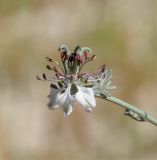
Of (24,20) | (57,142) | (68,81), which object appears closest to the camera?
(68,81)

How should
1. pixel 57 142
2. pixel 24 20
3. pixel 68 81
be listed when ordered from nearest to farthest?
pixel 68 81, pixel 57 142, pixel 24 20

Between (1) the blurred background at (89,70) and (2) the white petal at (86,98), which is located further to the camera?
(1) the blurred background at (89,70)

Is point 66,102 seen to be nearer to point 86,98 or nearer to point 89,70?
point 86,98

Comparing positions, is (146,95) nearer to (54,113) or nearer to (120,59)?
(120,59)

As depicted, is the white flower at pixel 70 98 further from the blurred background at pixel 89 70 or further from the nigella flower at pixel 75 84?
the blurred background at pixel 89 70

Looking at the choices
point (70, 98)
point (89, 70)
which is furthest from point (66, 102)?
point (89, 70)

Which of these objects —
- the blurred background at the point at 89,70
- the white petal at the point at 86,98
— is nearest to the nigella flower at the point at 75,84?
the white petal at the point at 86,98

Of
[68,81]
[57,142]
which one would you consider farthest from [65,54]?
[57,142]
